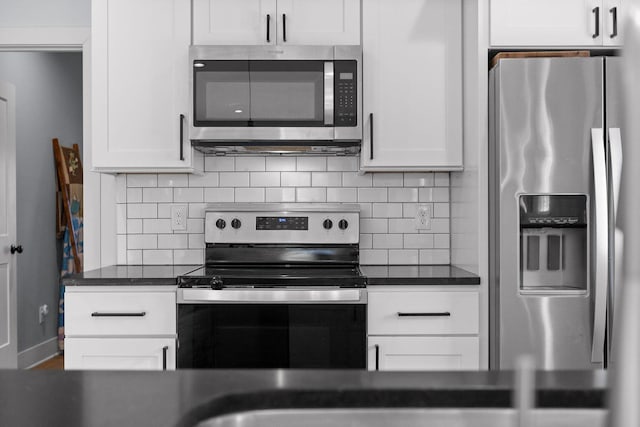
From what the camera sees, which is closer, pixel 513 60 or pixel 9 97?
pixel 513 60

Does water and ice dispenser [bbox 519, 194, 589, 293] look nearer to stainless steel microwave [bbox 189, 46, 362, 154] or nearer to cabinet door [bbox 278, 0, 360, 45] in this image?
stainless steel microwave [bbox 189, 46, 362, 154]

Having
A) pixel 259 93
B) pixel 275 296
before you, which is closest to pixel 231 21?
pixel 259 93

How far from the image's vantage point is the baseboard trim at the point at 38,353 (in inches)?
162

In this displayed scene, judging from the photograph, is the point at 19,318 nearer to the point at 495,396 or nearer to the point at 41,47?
the point at 41,47

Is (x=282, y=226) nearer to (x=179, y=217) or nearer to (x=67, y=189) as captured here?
(x=179, y=217)

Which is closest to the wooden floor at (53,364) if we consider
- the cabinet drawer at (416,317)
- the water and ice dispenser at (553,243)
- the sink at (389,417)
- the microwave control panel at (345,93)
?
the cabinet drawer at (416,317)

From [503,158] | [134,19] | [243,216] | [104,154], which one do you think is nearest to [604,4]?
[503,158]

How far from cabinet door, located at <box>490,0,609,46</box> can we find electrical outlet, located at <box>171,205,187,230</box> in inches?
66.0

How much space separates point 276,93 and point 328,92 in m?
0.23

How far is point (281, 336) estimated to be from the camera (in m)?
2.25

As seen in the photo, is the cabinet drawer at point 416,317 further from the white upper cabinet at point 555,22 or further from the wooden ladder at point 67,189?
the wooden ladder at point 67,189

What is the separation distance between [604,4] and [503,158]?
33.0 inches

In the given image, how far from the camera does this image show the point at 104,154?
258cm

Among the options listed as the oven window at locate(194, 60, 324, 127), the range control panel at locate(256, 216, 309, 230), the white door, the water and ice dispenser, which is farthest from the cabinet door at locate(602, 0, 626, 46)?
the white door
